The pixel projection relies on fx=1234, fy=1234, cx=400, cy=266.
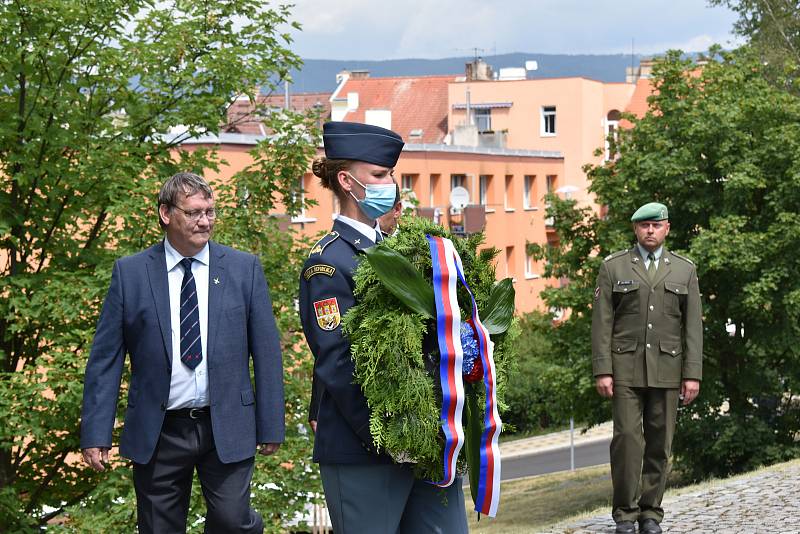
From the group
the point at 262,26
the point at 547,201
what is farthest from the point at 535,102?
the point at 262,26

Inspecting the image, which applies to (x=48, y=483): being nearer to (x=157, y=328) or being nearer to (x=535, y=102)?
(x=157, y=328)

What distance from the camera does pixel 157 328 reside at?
215 inches

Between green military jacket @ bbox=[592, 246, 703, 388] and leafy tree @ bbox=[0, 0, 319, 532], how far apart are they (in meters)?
5.11

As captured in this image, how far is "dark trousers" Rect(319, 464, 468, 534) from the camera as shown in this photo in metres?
4.45

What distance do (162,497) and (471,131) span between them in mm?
56908

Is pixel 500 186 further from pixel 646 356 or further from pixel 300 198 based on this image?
pixel 646 356

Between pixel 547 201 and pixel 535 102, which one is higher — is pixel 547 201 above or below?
below

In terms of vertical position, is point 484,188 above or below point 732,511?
above

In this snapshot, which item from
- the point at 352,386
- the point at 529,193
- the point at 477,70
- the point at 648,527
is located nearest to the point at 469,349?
the point at 352,386

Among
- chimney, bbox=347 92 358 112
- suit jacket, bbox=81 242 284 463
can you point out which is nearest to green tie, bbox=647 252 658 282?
suit jacket, bbox=81 242 284 463

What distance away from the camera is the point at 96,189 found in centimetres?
1339

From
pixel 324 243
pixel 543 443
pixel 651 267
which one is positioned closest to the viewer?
pixel 324 243

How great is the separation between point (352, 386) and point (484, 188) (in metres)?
53.6

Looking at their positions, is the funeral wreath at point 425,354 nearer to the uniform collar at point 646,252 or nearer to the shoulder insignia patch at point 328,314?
the shoulder insignia patch at point 328,314
